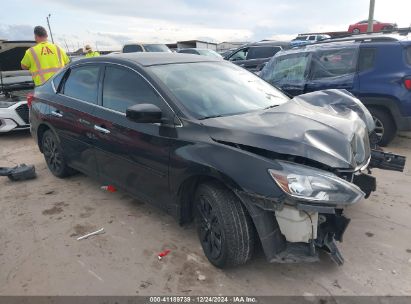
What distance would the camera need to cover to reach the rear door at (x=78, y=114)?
3949 mm

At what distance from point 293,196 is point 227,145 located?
621 millimetres

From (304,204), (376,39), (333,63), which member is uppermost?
(376,39)

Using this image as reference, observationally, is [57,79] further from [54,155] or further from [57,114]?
[54,155]

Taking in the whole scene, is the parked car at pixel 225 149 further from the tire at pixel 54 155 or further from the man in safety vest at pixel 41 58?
the man in safety vest at pixel 41 58

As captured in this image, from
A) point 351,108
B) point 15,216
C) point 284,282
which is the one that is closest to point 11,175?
point 15,216

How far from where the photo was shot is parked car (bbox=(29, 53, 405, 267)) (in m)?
2.42

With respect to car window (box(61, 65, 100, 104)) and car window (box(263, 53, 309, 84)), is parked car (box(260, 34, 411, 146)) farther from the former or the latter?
car window (box(61, 65, 100, 104))

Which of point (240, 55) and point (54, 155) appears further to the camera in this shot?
point (240, 55)

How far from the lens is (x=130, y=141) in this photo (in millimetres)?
3344

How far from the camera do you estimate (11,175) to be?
492 cm

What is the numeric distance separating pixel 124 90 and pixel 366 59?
413 cm

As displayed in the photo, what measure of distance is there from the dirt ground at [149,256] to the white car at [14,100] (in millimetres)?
3384

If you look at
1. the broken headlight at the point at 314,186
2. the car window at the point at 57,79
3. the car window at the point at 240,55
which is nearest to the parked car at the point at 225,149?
the broken headlight at the point at 314,186

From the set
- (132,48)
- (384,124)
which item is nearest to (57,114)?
(384,124)
